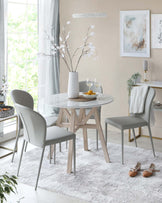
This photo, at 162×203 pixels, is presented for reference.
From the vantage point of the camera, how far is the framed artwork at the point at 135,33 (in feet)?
16.7

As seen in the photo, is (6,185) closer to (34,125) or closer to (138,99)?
(34,125)

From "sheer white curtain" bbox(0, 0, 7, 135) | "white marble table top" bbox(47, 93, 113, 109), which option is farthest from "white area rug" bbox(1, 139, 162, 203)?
"sheer white curtain" bbox(0, 0, 7, 135)

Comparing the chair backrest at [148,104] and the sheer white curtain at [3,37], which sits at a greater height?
the sheer white curtain at [3,37]

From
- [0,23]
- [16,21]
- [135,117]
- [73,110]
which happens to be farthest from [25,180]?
[16,21]

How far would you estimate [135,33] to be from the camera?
5203mm

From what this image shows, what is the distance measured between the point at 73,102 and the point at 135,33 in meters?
1.73

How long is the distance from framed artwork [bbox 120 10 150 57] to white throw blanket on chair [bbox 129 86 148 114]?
751mm

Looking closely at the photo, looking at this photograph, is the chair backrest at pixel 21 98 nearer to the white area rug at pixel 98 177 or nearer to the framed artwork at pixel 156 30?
the white area rug at pixel 98 177

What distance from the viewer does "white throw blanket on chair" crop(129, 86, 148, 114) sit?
4.52m

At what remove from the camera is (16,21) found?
543 cm

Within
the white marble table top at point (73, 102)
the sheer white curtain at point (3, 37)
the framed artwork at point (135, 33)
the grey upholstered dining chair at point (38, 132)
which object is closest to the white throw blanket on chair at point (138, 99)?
the white marble table top at point (73, 102)

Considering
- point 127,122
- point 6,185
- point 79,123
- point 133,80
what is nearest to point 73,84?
point 79,123

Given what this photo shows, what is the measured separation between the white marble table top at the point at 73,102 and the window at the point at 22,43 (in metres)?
1.33

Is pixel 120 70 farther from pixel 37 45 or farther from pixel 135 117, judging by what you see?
pixel 37 45
